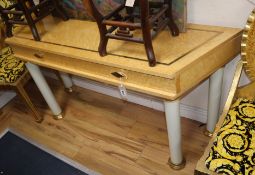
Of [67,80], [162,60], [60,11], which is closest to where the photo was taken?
[162,60]

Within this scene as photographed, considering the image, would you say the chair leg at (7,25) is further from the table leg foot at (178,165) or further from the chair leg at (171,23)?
the table leg foot at (178,165)

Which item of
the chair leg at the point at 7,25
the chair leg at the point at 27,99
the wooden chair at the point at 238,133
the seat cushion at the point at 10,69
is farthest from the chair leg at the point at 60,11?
the wooden chair at the point at 238,133

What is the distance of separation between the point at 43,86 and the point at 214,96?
122 cm

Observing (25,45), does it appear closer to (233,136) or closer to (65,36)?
(65,36)

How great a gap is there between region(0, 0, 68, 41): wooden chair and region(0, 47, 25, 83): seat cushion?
31 cm

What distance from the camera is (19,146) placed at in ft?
6.56

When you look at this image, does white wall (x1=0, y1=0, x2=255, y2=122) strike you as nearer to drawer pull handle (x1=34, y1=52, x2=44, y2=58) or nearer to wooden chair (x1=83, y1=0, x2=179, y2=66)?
wooden chair (x1=83, y1=0, x2=179, y2=66)

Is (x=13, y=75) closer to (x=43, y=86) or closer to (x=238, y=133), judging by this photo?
(x=43, y=86)

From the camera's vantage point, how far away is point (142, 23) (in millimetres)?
1008

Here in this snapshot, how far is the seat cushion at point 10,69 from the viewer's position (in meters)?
1.87

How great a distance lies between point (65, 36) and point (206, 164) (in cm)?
106

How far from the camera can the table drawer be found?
3.57 ft

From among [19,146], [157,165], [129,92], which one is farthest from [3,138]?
[157,165]

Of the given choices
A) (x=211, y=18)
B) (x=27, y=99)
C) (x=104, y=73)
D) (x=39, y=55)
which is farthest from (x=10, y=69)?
(x=211, y=18)
